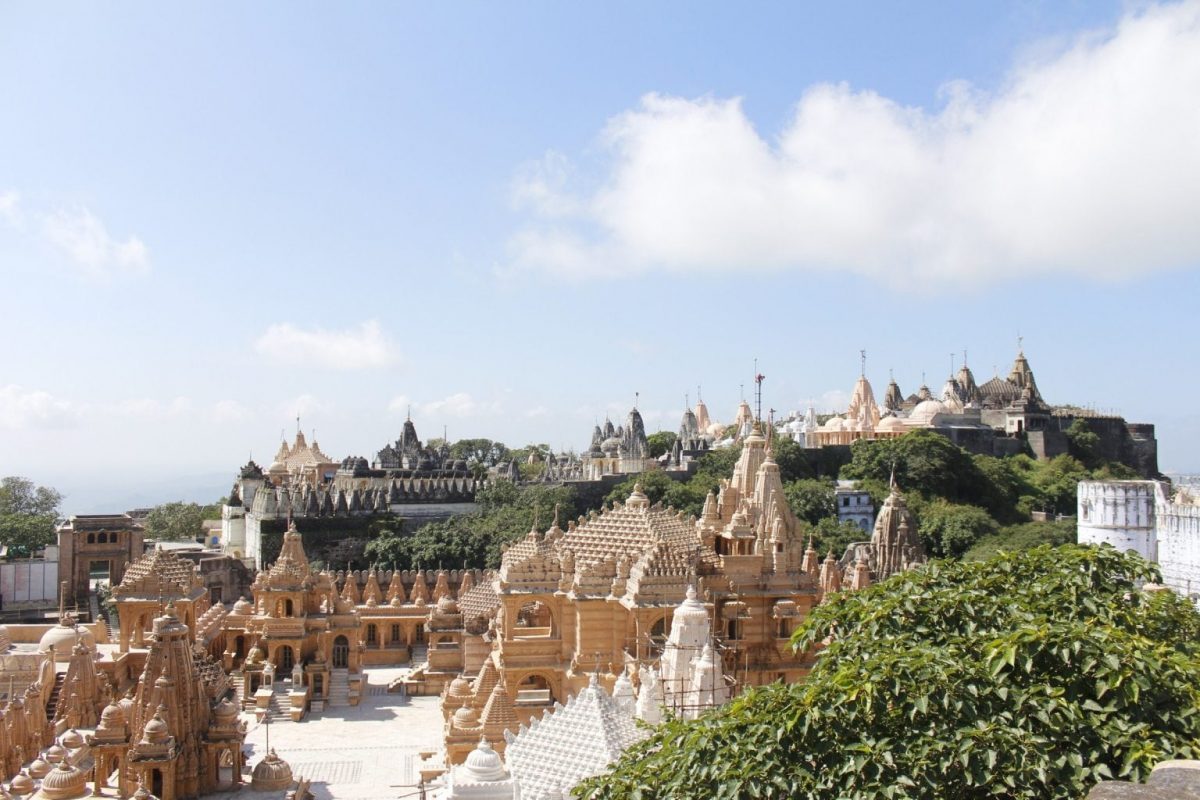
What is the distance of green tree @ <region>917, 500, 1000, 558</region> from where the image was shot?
2370 inches

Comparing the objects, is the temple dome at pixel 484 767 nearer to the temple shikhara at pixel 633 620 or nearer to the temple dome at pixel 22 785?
the temple shikhara at pixel 633 620

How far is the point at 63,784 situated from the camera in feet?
77.3

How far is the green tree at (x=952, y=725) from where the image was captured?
12.9m

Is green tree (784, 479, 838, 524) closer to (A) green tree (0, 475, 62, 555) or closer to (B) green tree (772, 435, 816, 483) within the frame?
(B) green tree (772, 435, 816, 483)

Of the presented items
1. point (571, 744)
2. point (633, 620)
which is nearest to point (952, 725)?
point (571, 744)

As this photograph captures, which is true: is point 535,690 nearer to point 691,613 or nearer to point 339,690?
point 691,613

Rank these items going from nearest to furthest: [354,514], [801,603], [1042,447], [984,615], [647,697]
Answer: [984,615] < [647,697] < [801,603] < [354,514] < [1042,447]

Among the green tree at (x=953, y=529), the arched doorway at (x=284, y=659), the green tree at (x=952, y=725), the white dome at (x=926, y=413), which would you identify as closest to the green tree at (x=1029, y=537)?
the green tree at (x=953, y=529)

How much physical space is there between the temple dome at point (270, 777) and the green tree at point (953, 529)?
1650 inches

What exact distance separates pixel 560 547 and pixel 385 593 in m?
19.4

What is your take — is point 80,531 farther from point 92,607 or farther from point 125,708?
point 125,708

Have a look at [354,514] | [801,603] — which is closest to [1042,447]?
[354,514]

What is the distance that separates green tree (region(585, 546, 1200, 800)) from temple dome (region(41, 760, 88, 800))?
1486cm

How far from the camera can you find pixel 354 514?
66.8m
